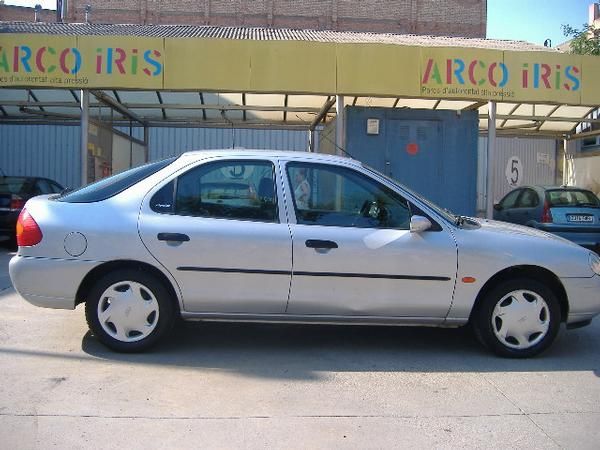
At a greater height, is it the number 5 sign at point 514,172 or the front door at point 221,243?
the number 5 sign at point 514,172

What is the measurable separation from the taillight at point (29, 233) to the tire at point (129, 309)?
0.60 meters

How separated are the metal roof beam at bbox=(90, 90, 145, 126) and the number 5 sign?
11.5 m

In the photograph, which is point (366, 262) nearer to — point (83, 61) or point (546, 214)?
point (83, 61)

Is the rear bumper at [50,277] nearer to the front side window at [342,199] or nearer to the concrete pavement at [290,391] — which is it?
the concrete pavement at [290,391]

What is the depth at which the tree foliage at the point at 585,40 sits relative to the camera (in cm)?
1617

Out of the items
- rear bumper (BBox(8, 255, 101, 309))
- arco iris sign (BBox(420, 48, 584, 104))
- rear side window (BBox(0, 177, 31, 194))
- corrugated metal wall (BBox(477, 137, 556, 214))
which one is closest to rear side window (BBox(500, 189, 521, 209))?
arco iris sign (BBox(420, 48, 584, 104))

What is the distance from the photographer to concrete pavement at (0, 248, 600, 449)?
3.80 metres

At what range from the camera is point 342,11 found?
33.0 meters

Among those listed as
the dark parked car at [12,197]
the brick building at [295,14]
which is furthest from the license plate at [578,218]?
the brick building at [295,14]

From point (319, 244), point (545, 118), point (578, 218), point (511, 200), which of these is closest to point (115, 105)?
point (511, 200)

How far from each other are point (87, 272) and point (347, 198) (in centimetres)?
223

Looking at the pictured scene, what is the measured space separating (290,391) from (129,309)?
5.01ft

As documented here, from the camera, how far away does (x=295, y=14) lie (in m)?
33.2

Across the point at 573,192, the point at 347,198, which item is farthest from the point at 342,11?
the point at 347,198
